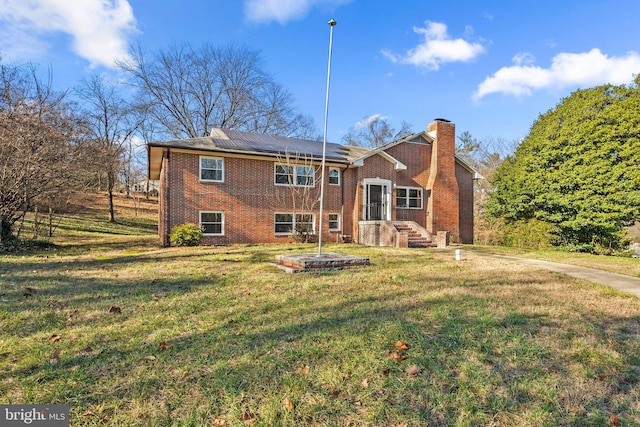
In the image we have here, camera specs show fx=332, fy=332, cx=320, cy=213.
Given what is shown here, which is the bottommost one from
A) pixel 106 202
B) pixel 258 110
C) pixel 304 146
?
pixel 106 202

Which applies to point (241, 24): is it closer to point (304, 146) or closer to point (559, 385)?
point (304, 146)

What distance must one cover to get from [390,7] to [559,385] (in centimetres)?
1453

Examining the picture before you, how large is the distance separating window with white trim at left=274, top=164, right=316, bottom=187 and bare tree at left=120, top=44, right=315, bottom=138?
1840cm

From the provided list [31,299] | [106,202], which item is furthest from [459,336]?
[106,202]

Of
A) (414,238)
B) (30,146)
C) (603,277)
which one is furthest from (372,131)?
(603,277)

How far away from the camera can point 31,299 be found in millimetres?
5109

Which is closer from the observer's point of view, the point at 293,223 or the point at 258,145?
the point at 293,223

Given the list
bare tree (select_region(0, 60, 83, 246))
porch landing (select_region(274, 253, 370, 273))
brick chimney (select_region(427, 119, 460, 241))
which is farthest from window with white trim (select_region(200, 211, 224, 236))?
brick chimney (select_region(427, 119, 460, 241))

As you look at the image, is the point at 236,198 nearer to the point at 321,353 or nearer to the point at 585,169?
the point at 321,353

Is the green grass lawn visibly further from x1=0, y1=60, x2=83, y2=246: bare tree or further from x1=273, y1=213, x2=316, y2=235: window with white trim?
x1=273, y1=213, x2=316, y2=235: window with white trim

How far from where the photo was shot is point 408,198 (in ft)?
60.4

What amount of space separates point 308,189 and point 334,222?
2219 millimetres

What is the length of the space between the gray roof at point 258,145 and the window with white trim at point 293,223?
117 inches

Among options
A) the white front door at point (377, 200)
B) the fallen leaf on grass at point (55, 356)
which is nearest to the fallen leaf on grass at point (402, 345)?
the fallen leaf on grass at point (55, 356)
